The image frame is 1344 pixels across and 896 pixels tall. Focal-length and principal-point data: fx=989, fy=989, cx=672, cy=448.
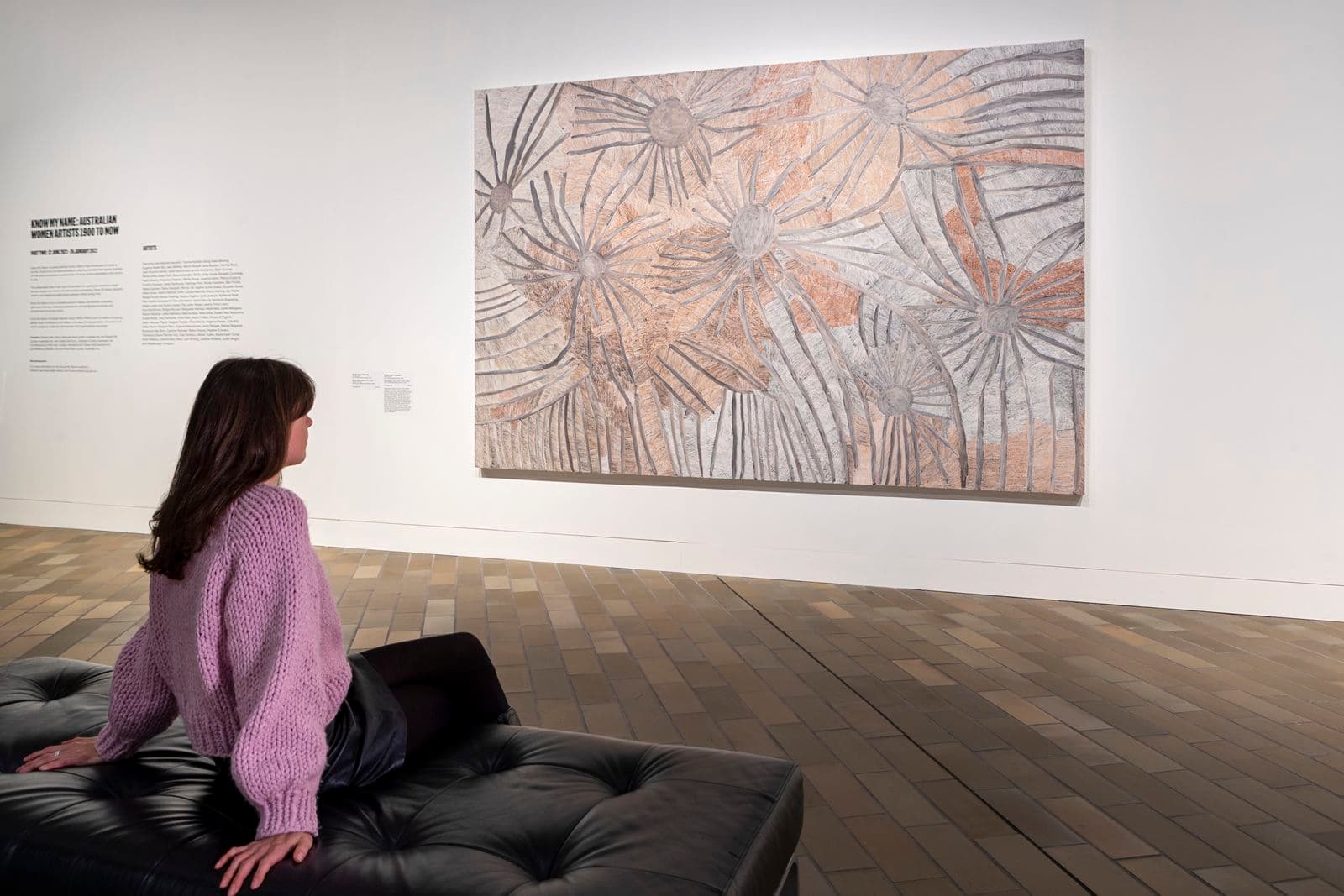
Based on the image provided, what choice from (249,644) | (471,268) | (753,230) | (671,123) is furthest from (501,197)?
(249,644)

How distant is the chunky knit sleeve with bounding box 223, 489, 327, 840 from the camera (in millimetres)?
1636

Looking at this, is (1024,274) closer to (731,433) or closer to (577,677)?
(731,433)

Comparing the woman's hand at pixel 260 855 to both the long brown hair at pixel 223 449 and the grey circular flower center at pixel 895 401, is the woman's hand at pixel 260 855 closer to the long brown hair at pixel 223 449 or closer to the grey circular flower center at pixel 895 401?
the long brown hair at pixel 223 449

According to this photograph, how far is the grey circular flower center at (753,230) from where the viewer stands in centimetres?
592

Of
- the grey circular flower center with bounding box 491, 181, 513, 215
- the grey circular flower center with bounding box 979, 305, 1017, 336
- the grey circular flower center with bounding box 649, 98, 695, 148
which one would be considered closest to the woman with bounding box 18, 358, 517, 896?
the grey circular flower center with bounding box 979, 305, 1017, 336

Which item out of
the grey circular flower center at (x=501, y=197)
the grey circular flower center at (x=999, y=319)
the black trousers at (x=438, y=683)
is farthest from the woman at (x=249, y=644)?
the grey circular flower center at (x=501, y=197)

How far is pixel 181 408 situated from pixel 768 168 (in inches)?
183

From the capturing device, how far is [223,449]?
1768 mm

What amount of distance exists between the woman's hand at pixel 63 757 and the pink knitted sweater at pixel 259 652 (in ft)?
0.83

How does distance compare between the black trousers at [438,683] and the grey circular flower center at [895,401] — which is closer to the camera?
the black trousers at [438,683]

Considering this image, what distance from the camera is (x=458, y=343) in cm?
662

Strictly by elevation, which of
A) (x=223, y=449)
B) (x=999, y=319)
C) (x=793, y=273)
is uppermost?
(x=793, y=273)

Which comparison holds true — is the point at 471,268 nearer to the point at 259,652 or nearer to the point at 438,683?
the point at 438,683

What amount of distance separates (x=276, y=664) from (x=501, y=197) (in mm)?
5185
